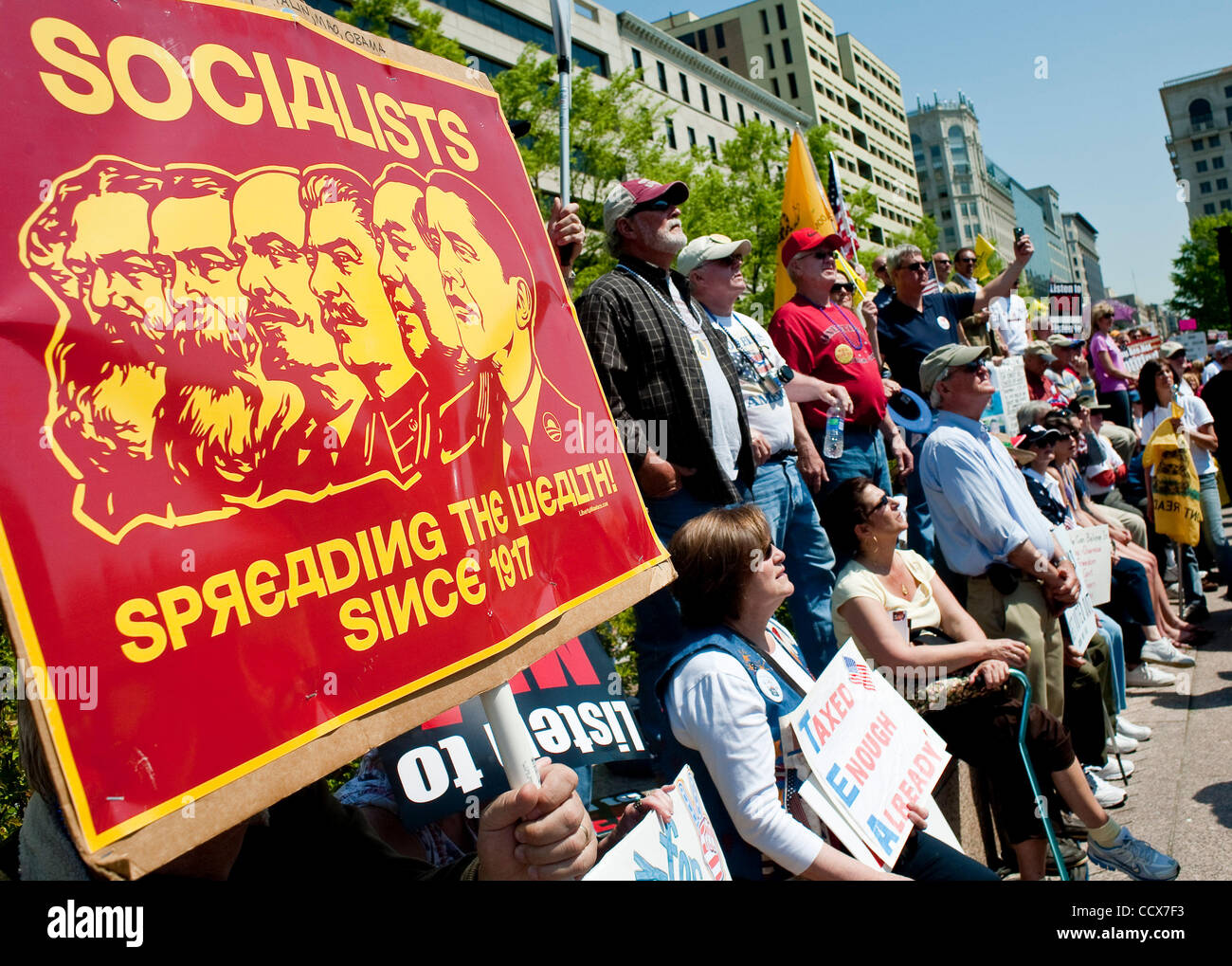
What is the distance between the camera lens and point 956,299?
6844 millimetres

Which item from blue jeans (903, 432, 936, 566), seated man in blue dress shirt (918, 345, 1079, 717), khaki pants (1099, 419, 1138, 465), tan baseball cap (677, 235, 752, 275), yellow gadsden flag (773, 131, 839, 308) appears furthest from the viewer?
khaki pants (1099, 419, 1138, 465)

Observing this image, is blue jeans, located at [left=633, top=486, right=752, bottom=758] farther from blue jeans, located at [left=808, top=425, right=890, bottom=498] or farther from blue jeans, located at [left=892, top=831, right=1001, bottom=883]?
blue jeans, located at [left=808, top=425, right=890, bottom=498]

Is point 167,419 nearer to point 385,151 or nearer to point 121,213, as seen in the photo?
point 121,213

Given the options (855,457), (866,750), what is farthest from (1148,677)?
(866,750)

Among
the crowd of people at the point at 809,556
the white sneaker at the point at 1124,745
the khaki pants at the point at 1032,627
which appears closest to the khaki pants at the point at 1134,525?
the crowd of people at the point at 809,556

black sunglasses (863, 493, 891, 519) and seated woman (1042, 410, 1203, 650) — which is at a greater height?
black sunglasses (863, 493, 891, 519)

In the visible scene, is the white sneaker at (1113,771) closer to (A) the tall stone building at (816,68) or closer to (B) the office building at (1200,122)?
(B) the office building at (1200,122)

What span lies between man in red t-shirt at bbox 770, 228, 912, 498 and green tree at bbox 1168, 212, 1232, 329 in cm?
7242

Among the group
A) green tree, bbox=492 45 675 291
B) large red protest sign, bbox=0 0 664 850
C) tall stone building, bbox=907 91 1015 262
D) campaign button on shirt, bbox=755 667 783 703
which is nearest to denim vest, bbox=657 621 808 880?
campaign button on shirt, bbox=755 667 783 703

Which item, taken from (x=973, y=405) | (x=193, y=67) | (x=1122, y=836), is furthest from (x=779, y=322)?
(x=193, y=67)

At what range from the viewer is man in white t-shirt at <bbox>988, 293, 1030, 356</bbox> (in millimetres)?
9242

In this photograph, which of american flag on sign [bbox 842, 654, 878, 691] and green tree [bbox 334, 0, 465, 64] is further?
green tree [bbox 334, 0, 465, 64]

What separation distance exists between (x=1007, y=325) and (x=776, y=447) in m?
6.28

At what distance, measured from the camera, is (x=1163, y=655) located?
647 cm
